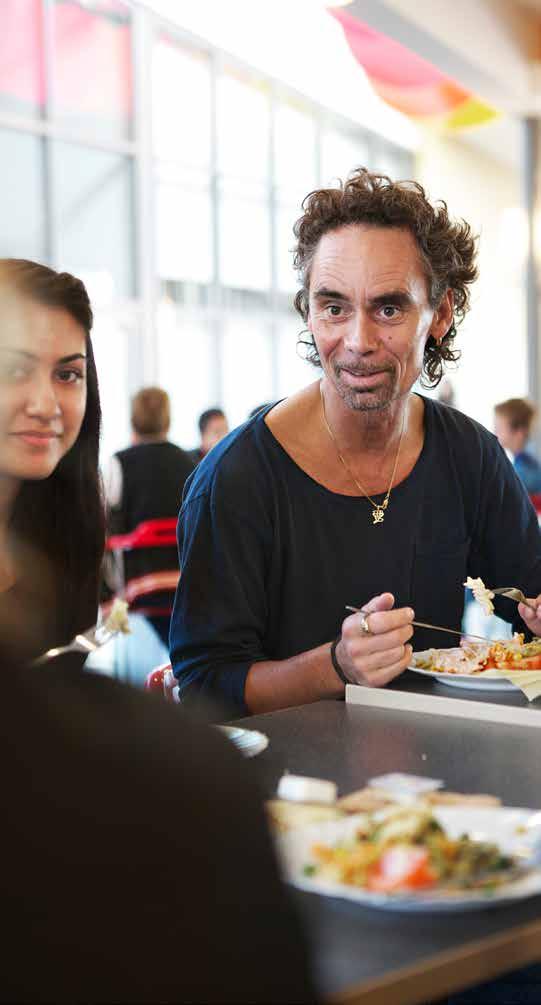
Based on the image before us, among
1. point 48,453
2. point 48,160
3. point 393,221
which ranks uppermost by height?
point 48,160

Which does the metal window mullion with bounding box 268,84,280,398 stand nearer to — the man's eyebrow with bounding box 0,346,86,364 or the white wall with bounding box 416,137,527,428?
the white wall with bounding box 416,137,527,428

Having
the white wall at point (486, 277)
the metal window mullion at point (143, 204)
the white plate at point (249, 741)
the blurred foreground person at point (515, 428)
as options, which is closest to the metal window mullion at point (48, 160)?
the metal window mullion at point (143, 204)

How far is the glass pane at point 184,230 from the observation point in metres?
10.3

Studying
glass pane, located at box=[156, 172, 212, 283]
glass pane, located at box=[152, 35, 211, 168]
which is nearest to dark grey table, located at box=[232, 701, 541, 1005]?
glass pane, located at box=[156, 172, 212, 283]

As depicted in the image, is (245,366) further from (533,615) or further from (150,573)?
(533,615)

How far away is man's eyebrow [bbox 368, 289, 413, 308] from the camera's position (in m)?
2.20

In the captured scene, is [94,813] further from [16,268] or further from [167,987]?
[16,268]

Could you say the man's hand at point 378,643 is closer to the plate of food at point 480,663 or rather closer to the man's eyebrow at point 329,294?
the plate of food at point 480,663

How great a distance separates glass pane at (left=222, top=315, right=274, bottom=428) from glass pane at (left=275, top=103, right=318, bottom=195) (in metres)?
1.40

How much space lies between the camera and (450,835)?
3.72ft

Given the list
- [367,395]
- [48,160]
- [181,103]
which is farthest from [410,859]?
[181,103]

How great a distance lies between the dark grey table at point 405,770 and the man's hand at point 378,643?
0.06 meters

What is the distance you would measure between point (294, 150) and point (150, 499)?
7511 millimetres

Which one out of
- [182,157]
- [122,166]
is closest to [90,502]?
[122,166]
